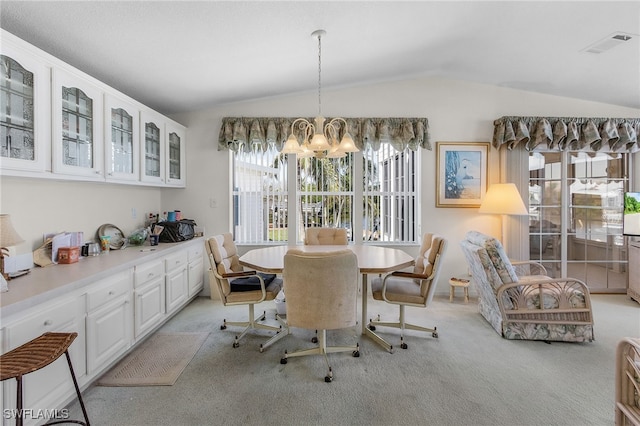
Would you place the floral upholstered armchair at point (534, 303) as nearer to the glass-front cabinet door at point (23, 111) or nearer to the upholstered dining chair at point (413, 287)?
the upholstered dining chair at point (413, 287)

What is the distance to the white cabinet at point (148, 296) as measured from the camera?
246cm

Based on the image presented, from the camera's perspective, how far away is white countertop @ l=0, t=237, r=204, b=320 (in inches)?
58.1

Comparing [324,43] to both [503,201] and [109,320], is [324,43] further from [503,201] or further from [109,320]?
[109,320]

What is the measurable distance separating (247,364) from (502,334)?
232 cm

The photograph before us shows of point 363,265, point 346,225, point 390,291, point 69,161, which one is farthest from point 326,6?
point 346,225

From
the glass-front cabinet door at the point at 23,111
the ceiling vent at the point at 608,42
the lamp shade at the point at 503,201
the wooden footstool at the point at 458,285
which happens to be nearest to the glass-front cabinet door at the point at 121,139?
the glass-front cabinet door at the point at 23,111

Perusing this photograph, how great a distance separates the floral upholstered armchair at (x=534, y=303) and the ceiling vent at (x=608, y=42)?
2.13 metres

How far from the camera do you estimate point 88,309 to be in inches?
75.0

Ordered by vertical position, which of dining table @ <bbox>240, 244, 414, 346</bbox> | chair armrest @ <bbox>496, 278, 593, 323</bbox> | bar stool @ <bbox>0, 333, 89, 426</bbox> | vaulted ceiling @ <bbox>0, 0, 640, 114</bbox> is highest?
vaulted ceiling @ <bbox>0, 0, 640, 114</bbox>

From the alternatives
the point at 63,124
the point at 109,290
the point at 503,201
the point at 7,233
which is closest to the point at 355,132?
the point at 503,201

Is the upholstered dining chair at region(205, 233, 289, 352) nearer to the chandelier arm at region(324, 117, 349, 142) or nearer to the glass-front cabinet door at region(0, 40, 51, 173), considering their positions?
the glass-front cabinet door at region(0, 40, 51, 173)

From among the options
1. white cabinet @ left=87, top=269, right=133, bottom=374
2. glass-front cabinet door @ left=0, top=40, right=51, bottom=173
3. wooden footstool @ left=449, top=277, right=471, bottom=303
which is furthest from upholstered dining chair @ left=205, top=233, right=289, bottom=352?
wooden footstool @ left=449, top=277, right=471, bottom=303

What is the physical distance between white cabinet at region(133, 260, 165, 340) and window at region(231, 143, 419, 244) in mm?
1427

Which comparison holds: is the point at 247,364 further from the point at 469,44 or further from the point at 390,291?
the point at 469,44
